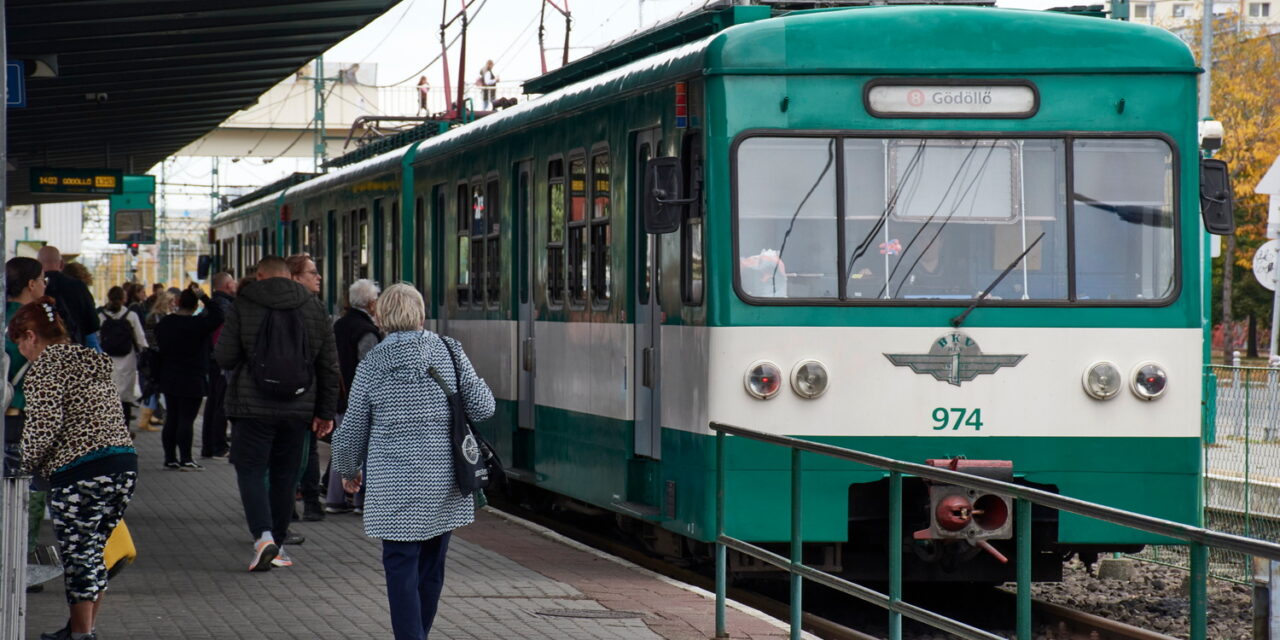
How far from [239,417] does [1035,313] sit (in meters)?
4.39

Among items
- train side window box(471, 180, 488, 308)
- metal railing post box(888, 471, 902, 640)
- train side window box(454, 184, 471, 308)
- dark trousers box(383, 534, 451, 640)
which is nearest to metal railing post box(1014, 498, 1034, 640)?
metal railing post box(888, 471, 902, 640)

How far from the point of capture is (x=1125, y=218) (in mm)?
9492

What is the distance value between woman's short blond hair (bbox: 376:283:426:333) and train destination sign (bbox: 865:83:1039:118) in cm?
299

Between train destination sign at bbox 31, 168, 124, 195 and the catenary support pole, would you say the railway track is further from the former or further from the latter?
train destination sign at bbox 31, 168, 124, 195

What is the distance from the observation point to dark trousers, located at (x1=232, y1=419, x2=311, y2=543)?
1075 cm

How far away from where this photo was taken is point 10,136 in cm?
2373

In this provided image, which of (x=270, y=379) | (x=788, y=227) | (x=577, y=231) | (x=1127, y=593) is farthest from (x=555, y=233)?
(x=1127, y=593)

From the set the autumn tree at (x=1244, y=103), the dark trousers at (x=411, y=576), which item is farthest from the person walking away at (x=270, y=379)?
the autumn tree at (x=1244, y=103)

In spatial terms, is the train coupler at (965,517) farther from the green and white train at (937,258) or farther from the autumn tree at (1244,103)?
the autumn tree at (1244,103)

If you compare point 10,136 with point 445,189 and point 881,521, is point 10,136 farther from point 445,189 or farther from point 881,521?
point 881,521

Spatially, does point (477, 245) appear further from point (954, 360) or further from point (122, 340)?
point (954, 360)

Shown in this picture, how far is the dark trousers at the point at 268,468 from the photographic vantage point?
35.3 ft

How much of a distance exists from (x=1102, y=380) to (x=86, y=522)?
15.8 ft

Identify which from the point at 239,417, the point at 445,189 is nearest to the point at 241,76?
the point at 445,189
